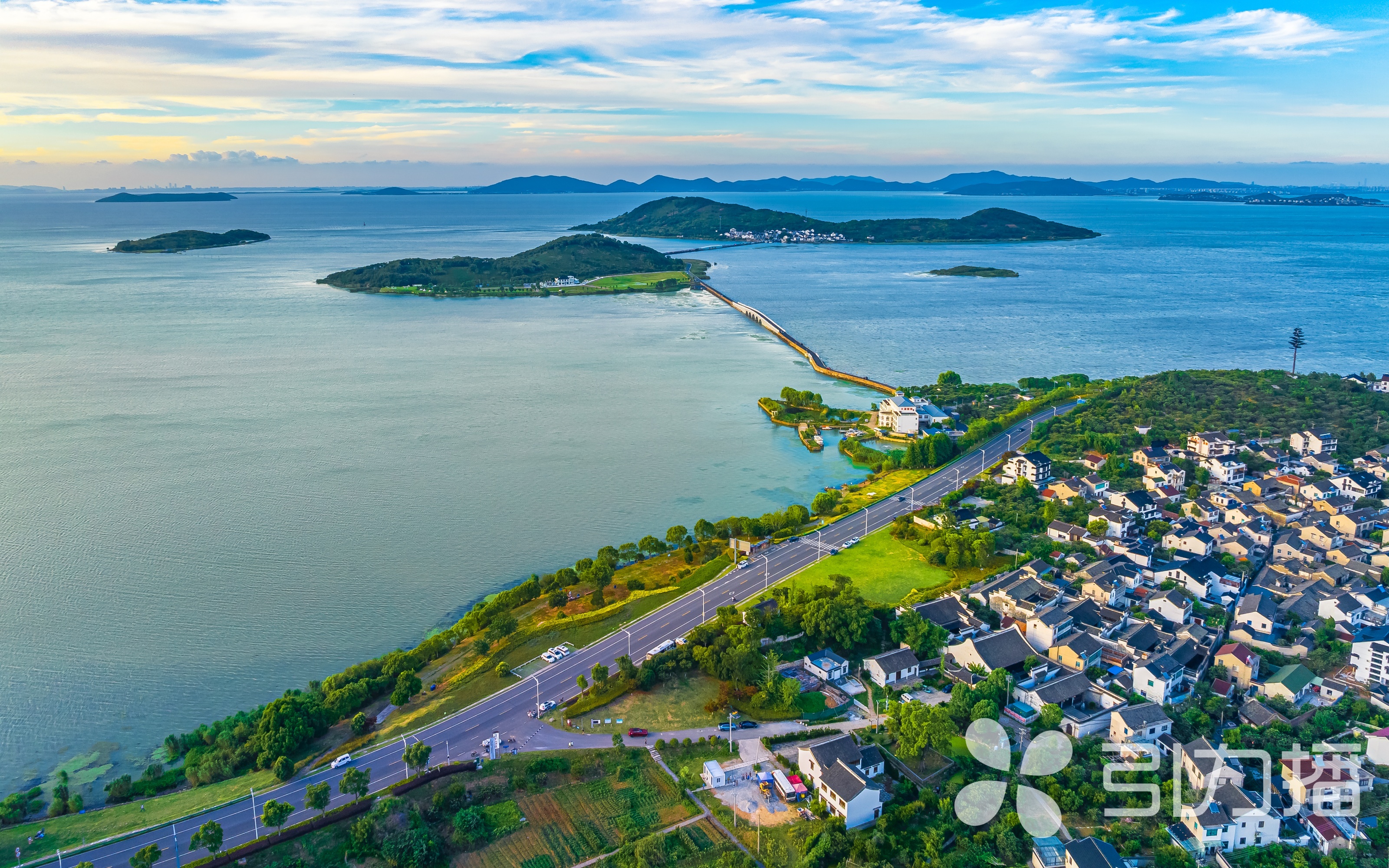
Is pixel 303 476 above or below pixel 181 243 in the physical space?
below

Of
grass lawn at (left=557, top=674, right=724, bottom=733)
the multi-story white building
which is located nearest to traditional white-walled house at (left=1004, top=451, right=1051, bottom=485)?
the multi-story white building

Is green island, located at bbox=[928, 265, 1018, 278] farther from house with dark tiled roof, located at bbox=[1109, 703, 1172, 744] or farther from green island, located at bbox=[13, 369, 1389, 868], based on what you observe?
house with dark tiled roof, located at bbox=[1109, 703, 1172, 744]

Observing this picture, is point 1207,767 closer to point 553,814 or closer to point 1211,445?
point 553,814

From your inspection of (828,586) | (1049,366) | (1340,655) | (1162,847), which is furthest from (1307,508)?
(1049,366)

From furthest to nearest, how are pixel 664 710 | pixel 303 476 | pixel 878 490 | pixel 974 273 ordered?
pixel 974 273 → pixel 303 476 → pixel 878 490 → pixel 664 710

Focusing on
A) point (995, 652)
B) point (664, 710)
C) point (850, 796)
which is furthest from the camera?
point (995, 652)

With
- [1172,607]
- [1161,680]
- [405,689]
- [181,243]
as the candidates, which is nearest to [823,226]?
[181,243]

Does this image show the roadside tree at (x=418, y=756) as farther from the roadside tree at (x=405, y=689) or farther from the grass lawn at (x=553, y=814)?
the roadside tree at (x=405, y=689)
